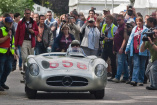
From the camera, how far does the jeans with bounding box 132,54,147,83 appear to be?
1611 cm

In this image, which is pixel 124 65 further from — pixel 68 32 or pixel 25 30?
pixel 25 30

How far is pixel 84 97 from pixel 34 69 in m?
1.28

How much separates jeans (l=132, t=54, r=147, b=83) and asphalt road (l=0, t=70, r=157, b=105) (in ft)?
2.47

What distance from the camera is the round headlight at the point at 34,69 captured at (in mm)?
12236

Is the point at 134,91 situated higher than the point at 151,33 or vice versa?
the point at 151,33

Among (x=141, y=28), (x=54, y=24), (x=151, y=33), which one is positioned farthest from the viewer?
(x=54, y=24)

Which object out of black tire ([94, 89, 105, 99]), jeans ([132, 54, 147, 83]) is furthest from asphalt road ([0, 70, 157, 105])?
jeans ([132, 54, 147, 83])

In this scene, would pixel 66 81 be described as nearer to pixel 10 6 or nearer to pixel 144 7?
pixel 144 7

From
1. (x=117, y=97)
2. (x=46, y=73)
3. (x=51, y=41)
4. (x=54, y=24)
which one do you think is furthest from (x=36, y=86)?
(x=54, y=24)

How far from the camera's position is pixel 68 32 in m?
17.0

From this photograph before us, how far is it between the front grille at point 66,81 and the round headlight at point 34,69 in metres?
0.30

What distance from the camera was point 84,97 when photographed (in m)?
12.7

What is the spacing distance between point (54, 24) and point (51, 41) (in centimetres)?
341

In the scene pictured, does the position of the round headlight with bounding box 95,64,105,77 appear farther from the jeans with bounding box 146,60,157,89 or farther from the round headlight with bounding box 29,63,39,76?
the jeans with bounding box 146,60,157,89
